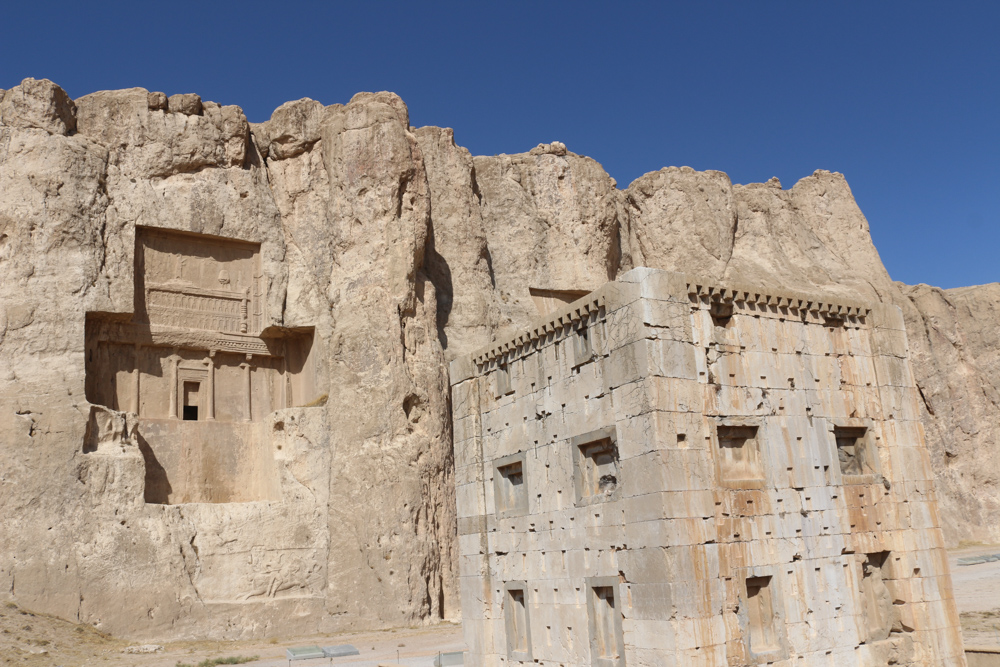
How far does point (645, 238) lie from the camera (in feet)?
124

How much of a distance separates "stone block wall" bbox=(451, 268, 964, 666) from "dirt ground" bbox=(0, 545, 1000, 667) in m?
4.53

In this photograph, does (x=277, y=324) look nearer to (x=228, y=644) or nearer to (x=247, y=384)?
(x=247, y=384)

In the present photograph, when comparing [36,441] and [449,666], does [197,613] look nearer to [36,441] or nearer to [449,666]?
[36,441]

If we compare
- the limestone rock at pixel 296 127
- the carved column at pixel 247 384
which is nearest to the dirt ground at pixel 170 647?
the carved column at pixel 247 384

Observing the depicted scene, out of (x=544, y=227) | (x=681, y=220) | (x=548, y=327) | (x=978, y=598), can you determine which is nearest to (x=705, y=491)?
(x=548, y=327)

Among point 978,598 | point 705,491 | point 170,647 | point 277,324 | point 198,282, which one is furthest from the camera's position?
point 277,324

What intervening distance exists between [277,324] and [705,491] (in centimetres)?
1868

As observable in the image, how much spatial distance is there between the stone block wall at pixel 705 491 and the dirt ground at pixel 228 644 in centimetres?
453

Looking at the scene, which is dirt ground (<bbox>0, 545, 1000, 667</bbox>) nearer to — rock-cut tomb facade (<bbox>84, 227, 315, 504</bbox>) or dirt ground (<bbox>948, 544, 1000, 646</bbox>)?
dirt ground (<bbox>948, 544, 1000, 646</bbox>)

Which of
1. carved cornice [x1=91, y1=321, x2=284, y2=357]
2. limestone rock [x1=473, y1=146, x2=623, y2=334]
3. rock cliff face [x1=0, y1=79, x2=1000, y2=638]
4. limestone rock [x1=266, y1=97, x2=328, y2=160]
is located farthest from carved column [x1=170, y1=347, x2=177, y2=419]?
limestone rock [x1=473, y1=146, x2=623, y2=334]

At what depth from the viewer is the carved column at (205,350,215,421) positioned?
26878mm

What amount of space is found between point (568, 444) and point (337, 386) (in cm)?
1390

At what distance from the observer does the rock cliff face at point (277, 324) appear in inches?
891

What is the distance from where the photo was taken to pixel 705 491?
456 inches
